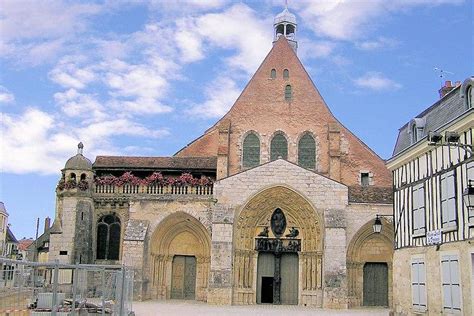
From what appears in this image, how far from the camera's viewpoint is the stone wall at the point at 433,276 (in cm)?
1207

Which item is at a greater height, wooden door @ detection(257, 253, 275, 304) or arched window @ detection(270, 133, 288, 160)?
arched window @ detection(270, 133, 288, 160)

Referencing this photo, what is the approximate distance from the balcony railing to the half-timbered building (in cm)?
881

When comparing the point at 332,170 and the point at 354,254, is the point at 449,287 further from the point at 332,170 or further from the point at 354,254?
the point at 332,170

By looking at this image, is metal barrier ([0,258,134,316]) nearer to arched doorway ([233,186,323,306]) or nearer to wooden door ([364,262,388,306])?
arched doorway ([233,186,323,306])

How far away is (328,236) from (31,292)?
1353 centimetres

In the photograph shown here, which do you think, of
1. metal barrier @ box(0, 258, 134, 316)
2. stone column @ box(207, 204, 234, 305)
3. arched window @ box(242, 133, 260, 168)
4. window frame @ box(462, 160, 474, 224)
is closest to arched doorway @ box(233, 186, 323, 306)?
stone column @ box(207, 204, 234, 305)

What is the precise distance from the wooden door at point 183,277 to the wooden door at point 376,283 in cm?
689

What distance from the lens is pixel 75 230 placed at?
916 inches

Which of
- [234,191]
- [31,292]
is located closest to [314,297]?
[234,191]

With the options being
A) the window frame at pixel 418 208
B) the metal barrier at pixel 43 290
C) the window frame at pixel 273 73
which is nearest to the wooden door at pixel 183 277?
the metal barrier at pixel 43 290

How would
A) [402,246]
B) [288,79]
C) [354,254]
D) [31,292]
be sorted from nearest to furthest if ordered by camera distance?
1. [31,292]
2. [402,246]
3. [354,254]
4. [288,79]

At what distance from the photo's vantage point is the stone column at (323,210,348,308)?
21453 mm

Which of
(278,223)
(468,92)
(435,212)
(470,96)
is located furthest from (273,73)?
(470,96)

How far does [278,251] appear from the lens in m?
23.6
